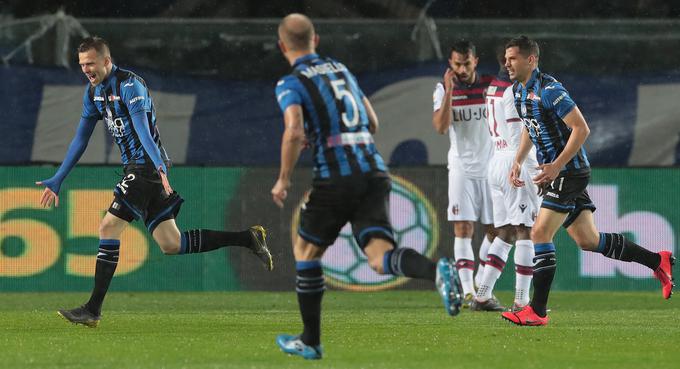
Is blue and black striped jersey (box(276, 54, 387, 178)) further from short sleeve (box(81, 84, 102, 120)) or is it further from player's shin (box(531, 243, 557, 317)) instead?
short sleeve (box(81, 84, 102, 120))

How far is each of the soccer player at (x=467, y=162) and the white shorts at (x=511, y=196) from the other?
0.24 meters

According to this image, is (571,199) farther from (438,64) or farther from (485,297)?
(438,64)

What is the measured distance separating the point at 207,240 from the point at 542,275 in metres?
2.80

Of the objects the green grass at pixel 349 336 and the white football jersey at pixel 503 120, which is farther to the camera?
the white football jersey at pixel 503 120

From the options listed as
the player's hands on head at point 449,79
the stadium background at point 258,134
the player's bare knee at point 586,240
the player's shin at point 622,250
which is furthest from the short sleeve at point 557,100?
the stadium background at point 258,134

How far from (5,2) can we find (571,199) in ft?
34.5

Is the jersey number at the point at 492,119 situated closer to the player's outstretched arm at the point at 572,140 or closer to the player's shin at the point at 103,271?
the player's outstretched arm at the point at 572,140

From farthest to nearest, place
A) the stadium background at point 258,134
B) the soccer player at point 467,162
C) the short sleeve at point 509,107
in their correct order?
the stadium background at point 258,134 → the soccer player at point 467,162 → the short sleeve at point 509,107

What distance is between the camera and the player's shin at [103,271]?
10.4 metres

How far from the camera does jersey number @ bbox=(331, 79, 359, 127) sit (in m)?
8.02

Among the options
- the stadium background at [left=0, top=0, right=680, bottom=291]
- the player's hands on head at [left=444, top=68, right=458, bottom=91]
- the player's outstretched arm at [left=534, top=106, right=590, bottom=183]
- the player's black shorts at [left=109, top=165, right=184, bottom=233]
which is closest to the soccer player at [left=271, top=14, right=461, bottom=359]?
the player's outstretched arm at [left=534, top=106, right=590, bottom=183]

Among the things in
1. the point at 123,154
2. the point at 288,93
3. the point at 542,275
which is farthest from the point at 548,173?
the point at 123,154

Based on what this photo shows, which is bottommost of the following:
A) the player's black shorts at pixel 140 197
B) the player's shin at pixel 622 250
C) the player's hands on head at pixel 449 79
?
the player's shin at pixel 622 250

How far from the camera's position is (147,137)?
405 inches
